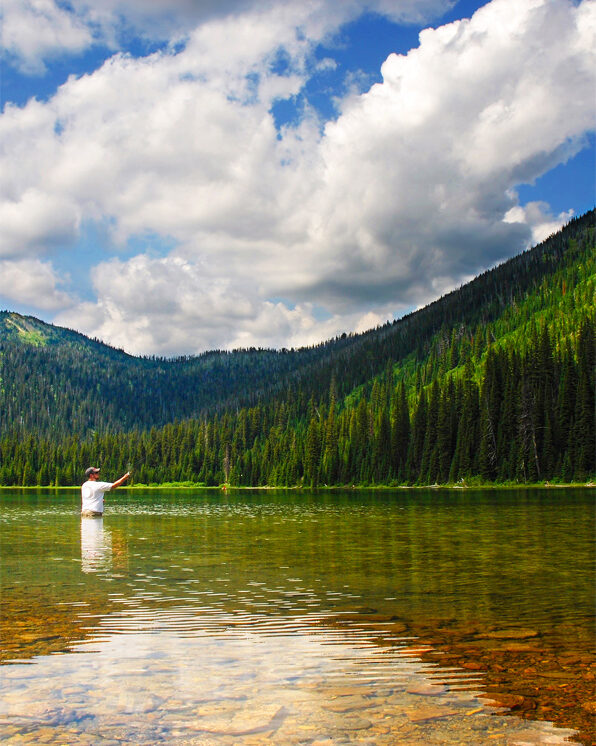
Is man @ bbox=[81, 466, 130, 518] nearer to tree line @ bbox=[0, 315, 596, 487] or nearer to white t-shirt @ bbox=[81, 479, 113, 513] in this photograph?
white t-shirt @ bbox=[81, 479, 113, 513]

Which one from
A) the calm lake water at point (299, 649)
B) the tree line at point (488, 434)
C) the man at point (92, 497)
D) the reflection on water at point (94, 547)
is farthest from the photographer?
the tree line at point (488, 434)

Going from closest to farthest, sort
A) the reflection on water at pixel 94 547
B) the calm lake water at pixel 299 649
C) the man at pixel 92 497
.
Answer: the calm lake water at pixel 299 649, the reflection on water at pixel 94 547, the man at pixel 92 497

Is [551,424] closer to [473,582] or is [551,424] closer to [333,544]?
[333,544]

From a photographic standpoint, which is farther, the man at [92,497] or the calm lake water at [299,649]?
the man at [92,497]

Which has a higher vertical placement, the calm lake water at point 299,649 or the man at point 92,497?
the man at point 92,497

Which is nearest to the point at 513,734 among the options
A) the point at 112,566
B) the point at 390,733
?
the point at 390,733

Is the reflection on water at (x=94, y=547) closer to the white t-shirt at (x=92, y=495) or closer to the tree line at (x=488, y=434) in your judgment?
the white t-shirt at (x=92, y=495)

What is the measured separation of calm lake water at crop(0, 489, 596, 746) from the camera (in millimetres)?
7445

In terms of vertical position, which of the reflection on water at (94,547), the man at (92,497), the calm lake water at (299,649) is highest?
the man at (92,497)

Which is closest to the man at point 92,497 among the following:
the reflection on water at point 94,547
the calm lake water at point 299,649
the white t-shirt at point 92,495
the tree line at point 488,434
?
the white t-shirt at point 92,495

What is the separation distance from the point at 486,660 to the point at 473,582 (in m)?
8.78

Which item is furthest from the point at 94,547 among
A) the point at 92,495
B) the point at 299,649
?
the point at 299,649

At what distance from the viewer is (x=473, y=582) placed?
18.7 metres

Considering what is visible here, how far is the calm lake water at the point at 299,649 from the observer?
7.45 metres
